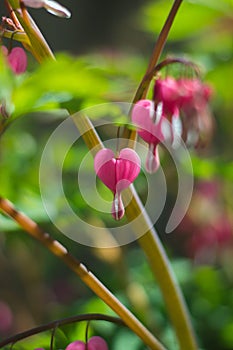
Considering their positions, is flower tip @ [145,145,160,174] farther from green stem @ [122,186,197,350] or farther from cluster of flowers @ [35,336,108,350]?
cluster of flowers @ [35,336,108,350]

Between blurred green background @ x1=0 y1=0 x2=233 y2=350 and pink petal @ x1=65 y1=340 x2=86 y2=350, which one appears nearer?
pink petal @ x1=65 y1=340 x2=86 y2=350

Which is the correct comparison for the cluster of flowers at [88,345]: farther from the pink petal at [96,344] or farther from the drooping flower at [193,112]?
the drooping flower at [193,112]

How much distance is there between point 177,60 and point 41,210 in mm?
417

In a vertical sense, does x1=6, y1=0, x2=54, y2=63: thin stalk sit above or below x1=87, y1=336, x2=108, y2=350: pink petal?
above

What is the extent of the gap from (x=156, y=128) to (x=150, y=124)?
17 mm

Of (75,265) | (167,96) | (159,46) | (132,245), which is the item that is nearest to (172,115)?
(167,96)

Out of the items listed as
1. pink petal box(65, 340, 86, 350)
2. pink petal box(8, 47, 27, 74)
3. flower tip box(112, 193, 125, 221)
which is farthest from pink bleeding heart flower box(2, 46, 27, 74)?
pink petal box(65, 340, 86, 350)

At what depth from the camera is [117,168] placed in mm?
789

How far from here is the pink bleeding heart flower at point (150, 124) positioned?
0.80m

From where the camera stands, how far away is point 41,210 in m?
1.12

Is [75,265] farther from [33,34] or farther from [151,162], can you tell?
[33,34]

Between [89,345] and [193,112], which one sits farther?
[193,112]

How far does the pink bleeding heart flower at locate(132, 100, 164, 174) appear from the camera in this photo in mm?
804

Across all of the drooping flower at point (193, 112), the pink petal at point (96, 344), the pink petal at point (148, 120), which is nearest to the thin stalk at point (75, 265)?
the pink petal at point (96, 344)
